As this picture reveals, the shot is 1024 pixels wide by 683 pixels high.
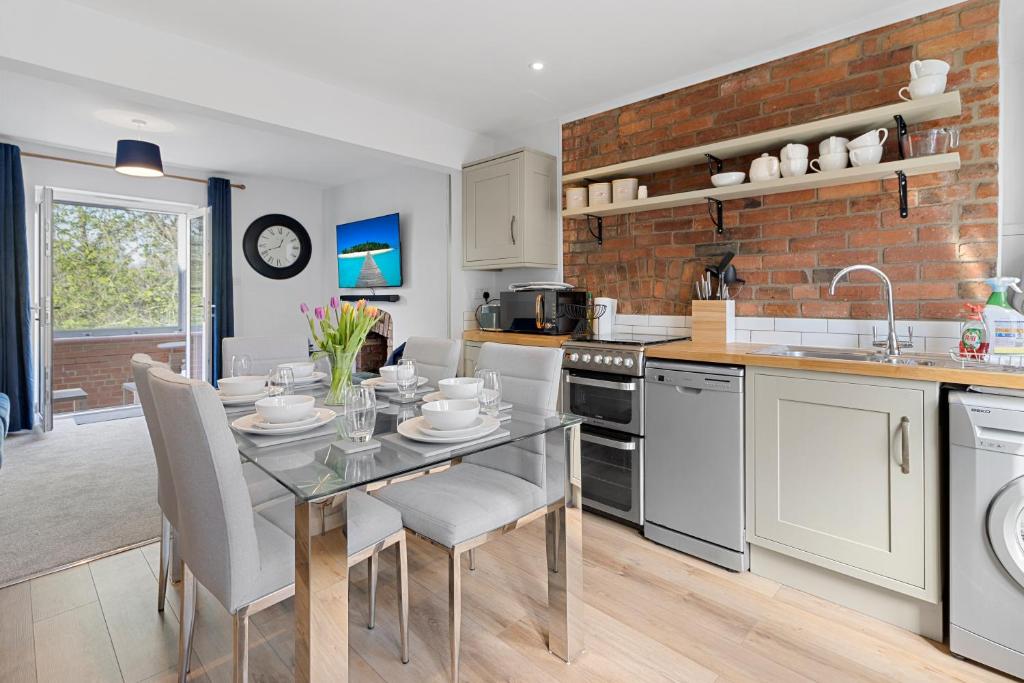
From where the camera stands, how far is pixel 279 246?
5.87 m

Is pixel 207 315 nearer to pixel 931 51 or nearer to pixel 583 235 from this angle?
pixel 583 235

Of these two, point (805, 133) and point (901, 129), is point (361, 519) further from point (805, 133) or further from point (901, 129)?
point (901, 129)

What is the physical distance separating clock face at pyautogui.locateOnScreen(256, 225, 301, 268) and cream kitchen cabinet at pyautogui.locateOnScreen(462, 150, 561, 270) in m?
3.08

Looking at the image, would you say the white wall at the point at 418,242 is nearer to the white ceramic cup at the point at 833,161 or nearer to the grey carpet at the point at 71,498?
the grey carpet at the point at 71,498

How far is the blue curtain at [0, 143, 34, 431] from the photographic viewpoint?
13.7 ft

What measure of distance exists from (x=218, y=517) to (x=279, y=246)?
5293 mm

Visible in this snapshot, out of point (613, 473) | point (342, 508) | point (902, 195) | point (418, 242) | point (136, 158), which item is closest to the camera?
point (342, 508)

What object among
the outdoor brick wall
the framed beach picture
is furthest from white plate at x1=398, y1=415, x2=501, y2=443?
the outdoor brick wall

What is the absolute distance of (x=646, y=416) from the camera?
2445 mm

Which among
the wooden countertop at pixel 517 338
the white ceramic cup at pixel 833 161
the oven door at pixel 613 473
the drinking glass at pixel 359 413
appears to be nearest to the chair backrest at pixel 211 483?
the drinking glass at pixel 359 413

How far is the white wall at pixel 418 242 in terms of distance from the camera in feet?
15.3

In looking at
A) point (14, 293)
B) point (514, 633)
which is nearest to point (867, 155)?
point (514, 633)

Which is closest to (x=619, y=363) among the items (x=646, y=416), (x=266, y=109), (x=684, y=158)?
(x=646, y=416)

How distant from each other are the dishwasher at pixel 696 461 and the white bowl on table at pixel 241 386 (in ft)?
5.50
